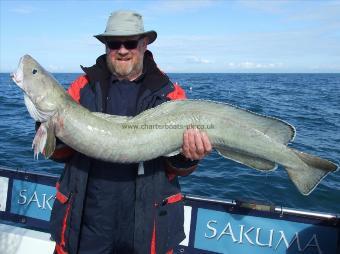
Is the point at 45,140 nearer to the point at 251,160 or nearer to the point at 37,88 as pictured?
the point at 37,88

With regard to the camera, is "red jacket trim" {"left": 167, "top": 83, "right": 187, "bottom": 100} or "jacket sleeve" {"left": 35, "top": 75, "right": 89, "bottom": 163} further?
"red jacket trim" {"left": 167, "top": 83, "right": 187, "bottom": 100}

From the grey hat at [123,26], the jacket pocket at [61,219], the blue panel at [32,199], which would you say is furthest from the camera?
the blue panel at [32,199]

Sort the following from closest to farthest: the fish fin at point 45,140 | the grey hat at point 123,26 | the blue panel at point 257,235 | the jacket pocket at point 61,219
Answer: the fish fin at point 45,140 < the jacket pocket at point 61,219 < the grey hat at point 123,26 < the blue panel at point 257,235

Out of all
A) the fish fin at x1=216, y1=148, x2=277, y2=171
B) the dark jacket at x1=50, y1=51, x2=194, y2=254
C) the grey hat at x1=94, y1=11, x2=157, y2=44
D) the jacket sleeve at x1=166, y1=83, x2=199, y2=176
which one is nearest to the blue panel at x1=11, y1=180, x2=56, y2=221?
the dark jacket at x1=50, y1=51, x2=194, y2=254

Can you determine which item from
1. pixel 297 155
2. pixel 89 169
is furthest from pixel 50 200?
pixel 297 155

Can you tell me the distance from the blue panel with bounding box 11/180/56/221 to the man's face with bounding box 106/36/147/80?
2.87 metres

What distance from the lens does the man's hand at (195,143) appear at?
391 centimetres

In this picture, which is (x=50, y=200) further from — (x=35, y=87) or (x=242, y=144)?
(x=242, y=144)

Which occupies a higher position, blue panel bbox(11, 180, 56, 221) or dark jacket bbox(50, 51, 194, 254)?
dark jacket bbox(50, 51, 194, 254)

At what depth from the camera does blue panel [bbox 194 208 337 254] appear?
209 inches

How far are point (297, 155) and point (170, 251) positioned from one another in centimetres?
162

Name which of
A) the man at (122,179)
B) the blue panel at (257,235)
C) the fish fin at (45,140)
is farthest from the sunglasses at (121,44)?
the blue panel at (257,235)

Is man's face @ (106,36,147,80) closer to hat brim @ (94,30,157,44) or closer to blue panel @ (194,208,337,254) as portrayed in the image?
hat brim @ (94,30,157,44)

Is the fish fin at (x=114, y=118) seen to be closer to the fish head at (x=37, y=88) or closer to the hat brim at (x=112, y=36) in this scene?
the fish head at (x=37, y=88)
